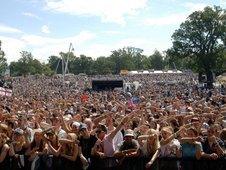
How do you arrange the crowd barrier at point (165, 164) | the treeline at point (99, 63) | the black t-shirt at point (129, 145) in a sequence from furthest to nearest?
the treeline at point (99, 63), the black t-shirt at point (129, 145), the crowd barrier at point (165, 164)

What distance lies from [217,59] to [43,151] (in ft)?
241

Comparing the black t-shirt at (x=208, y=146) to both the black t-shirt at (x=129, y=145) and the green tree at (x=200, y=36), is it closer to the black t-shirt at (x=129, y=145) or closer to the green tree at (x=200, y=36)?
the black t-shirt at (x=129, y=145)

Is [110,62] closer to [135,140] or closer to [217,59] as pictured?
[217,59]

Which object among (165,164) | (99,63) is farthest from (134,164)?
(99,63)

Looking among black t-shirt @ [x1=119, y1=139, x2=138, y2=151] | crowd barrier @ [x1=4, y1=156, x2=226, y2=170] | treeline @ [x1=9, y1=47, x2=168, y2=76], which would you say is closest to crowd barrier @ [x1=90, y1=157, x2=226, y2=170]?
crowd barrier @ [x1=4, y1=156, x2=226, y2=170]

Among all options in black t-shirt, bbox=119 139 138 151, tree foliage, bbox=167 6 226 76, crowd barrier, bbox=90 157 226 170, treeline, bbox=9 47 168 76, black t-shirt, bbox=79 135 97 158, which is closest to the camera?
crowd barrier, bbox=90 157 226 170

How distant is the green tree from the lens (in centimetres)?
8269

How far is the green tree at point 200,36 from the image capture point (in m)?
82.7

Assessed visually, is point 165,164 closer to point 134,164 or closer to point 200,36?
point 134,164

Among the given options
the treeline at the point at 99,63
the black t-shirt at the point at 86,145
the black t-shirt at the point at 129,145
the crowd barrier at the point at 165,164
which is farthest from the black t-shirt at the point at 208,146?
the treeline at the point at 99,63

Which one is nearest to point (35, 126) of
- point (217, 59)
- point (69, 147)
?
point (69, 147)

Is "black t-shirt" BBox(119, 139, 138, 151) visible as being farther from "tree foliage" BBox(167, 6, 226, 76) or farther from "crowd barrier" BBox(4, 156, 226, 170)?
"tree foliage" BBox(167, 6, 226, 76)

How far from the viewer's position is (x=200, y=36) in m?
83.6

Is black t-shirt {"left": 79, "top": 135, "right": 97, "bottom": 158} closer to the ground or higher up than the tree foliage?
closer to the ground
